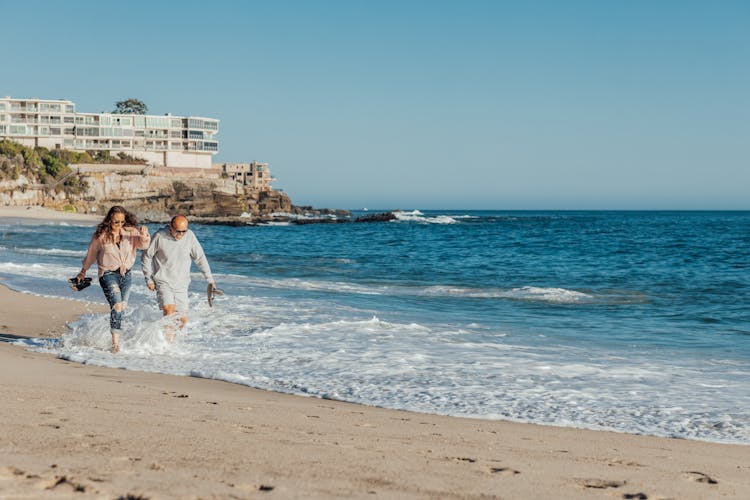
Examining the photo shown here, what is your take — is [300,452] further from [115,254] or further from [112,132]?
[112,132]

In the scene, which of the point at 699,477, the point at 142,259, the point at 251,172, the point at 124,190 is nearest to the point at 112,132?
the point at 124,190

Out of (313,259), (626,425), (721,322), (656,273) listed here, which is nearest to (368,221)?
(313,259)

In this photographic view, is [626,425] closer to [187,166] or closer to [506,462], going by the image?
[506,462]

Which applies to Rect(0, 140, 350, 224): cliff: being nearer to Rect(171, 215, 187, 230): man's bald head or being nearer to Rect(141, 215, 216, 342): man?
Rect(141, 215, 216, 342): man

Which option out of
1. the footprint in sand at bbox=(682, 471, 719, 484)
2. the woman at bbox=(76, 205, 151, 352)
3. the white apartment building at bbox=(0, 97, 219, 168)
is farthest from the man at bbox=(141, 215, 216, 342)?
the white apartment building at bbox=(0, 97, 219, 168)

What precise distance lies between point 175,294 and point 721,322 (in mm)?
9951

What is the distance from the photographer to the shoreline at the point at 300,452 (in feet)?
12.2

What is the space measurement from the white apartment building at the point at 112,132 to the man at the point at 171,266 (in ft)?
349

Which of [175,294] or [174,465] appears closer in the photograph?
[174,465]

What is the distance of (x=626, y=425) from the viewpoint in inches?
248

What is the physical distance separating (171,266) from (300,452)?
206 inches

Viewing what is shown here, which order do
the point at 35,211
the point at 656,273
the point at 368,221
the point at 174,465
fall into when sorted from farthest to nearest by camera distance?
1. the point at 368,221
2. the point at 35,211
3. the point at 656,273
4. the point at 174,465

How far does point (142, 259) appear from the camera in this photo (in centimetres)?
909

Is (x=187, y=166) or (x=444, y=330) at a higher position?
(x=187, y=166)
